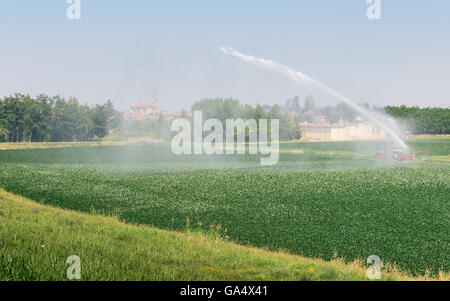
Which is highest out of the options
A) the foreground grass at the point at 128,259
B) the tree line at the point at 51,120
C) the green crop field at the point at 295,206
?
the tree line at the point at 51,120

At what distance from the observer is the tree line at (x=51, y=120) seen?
4441 inches

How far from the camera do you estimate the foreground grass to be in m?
9.29

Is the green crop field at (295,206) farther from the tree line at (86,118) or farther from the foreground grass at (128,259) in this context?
the tree line at (86,118)

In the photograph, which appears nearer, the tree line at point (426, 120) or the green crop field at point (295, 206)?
the green crop field at point (295, 206)

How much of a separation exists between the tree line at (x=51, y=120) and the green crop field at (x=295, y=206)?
77.1 metres

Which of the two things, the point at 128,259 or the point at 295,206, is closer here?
the point at 128,259

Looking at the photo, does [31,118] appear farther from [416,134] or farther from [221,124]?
[416,134]

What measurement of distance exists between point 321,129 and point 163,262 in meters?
137

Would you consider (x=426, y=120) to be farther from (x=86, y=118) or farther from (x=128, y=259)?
(x=128, y=259)

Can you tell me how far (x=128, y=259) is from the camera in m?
10.4

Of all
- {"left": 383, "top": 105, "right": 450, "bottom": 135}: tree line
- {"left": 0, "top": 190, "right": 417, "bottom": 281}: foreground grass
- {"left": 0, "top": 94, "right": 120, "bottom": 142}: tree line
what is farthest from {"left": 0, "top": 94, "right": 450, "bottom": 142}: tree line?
{"left": 0, "top": 190, "right": 417, "bottom": 281}: foreground grass

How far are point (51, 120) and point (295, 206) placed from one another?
10733cm

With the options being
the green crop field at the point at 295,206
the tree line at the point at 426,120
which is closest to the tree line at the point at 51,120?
the green crop field at the point at 295,206

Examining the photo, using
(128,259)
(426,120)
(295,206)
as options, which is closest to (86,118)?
(295,206)
